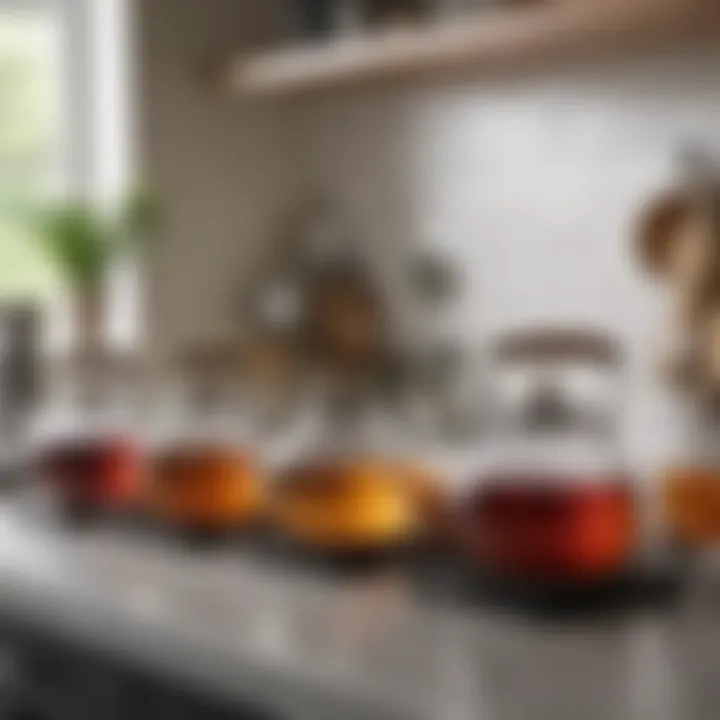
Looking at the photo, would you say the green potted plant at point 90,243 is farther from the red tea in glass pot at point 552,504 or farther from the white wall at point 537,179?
the red tea in glass pot at point 552,504

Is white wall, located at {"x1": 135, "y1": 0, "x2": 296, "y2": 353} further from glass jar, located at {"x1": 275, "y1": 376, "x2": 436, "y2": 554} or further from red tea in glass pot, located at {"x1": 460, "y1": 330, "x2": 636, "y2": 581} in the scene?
red tea in glass pot, located at {"x1": 460, "y1": 330, "x2": 636, "y2": 581}

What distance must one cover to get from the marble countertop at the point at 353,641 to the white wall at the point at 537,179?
2.82ft

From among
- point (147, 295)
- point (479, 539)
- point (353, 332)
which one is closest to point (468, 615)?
point (479, 539)

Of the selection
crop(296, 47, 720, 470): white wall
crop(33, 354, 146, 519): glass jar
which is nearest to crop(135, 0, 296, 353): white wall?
crop(296, 47, 720, 470): white wall

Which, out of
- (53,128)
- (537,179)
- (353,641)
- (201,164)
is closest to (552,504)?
(353,641)

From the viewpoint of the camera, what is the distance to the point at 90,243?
8.03 feet

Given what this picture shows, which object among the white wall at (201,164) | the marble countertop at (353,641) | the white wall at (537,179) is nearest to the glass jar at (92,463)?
the marble countertop at (353,641)

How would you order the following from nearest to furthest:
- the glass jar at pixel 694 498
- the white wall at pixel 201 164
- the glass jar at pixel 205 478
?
the glass jar at pixel 694 498 → the glass jar at pixel 205 478 → the white wall at pixel 201 164

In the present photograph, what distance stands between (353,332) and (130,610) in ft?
4.51

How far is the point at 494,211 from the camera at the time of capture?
7.41 feet

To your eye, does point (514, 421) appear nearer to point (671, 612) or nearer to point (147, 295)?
point (671, 612)

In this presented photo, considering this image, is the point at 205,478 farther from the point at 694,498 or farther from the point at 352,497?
the point at 694,498

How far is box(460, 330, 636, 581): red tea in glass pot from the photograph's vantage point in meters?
1.05

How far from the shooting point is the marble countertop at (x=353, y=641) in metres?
0.85
